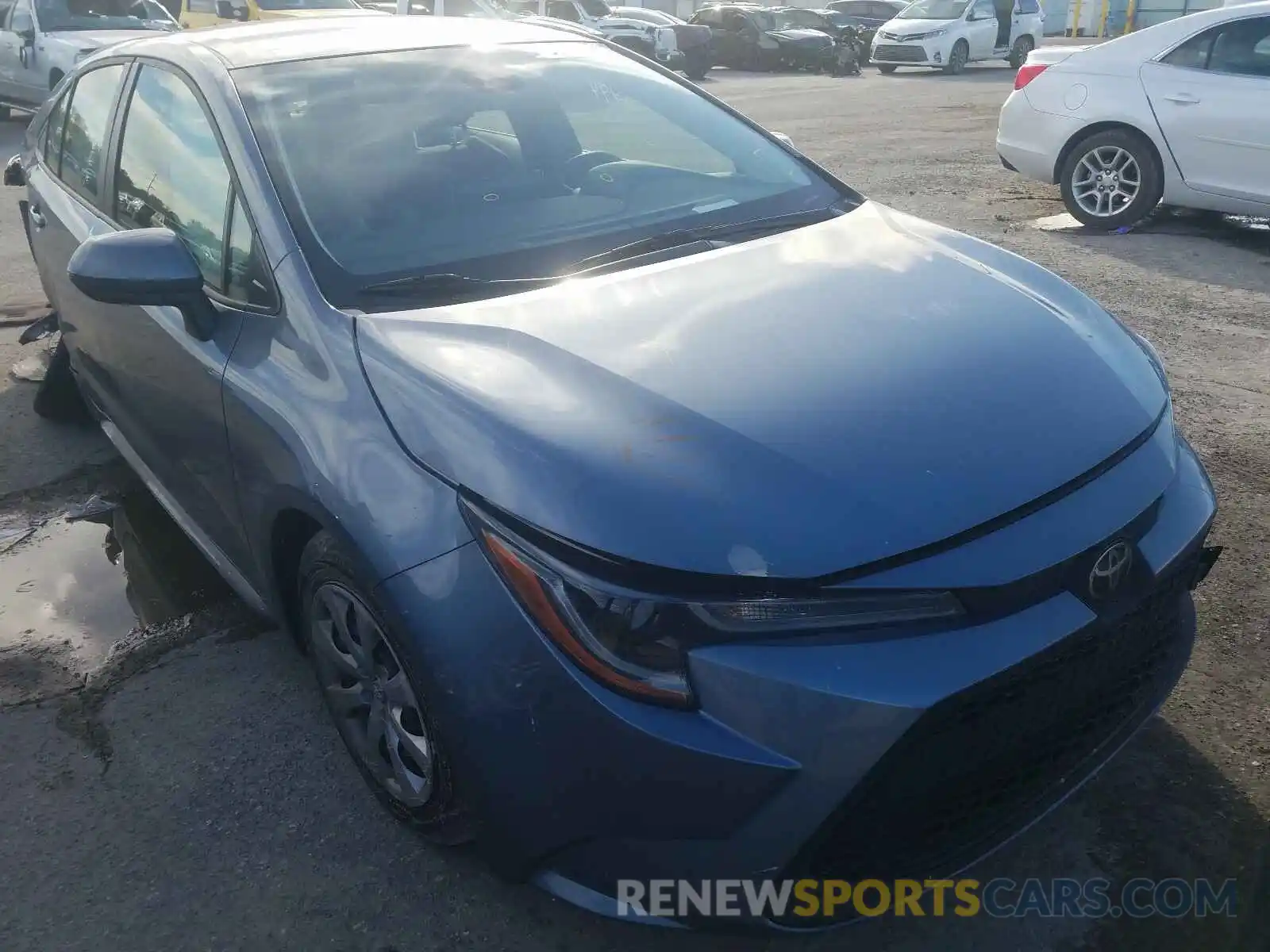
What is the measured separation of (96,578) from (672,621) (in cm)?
261

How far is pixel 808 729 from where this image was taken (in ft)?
5.49

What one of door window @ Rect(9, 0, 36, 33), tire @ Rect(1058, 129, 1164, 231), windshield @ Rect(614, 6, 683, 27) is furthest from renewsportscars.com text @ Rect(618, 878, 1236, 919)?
windshield @ Rect(614, 6, 683, 27)

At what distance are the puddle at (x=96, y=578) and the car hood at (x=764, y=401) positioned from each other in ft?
5.25

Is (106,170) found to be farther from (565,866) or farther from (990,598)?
(990,598)

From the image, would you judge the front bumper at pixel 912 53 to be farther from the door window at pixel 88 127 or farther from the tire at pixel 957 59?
the door window at pixel 88 127

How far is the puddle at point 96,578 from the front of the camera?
10.7 feet

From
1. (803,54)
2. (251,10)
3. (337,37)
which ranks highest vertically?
(337,37)

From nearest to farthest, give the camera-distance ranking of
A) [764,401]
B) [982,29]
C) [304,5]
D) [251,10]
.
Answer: [764,401], [304,5], [251,10], [982,29]

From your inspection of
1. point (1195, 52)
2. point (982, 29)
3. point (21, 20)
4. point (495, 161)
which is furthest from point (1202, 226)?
point (982, 29)

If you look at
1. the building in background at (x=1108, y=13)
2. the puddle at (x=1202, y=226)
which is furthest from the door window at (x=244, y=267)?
the building in background at (x=1108, y=13)

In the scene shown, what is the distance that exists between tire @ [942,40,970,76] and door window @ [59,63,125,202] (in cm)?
2166

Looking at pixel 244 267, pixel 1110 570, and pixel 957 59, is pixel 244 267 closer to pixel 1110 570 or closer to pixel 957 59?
pixel 1110 570

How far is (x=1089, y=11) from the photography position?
35.9 metres

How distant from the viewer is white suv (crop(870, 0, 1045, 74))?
73.6 feet
